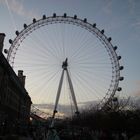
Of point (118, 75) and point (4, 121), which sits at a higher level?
point (118, 75)

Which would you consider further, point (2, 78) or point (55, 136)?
point (2, 78)

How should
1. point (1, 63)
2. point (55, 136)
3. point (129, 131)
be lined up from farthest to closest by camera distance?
point (129, 131)
point (1, 63)
point (55, 136)

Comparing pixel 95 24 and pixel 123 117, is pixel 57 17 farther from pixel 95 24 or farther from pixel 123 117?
pixel 123 117

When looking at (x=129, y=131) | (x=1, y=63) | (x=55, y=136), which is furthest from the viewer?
(x=129, y=131)

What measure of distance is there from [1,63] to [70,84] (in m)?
11.8

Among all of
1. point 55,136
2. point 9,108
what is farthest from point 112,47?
point 55,136

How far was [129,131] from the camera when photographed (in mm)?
60562

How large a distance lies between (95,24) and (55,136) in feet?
139

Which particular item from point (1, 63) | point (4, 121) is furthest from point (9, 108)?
point (1, 63)

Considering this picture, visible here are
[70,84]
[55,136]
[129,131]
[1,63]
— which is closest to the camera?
[55,136]

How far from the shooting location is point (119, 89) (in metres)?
62.5

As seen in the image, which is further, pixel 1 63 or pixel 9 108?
pixel 9 108

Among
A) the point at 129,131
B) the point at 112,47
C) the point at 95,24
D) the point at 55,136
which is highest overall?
the point at 95,24

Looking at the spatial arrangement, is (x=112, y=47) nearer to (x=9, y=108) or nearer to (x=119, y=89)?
(x=119, y=89)
